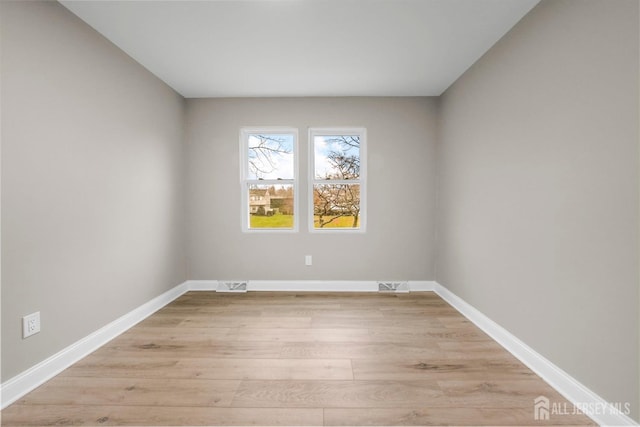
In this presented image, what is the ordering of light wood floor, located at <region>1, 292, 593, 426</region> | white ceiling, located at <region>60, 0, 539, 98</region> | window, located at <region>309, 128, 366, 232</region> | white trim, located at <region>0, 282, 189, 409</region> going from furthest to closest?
window, located at <region>309, 128, 366, 232</region>, white ceiling, located at <region>60, 0, 539, 98</region>, white trim, located at <region>0, 282, 189, 409</region>, light wood floor, located at <region>1, 292, 593, 426</region>

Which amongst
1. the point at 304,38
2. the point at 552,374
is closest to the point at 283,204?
the point at 304,38

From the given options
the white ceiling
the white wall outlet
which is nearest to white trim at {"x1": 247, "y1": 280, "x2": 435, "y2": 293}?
the white wall outlet

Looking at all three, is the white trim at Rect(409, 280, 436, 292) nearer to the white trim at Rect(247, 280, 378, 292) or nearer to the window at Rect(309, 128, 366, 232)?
the white trim at Rect(247, 280, 378, 292)

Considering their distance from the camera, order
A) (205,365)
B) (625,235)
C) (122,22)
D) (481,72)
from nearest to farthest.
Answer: (625,235)
(205,365)
(122,22)
(481,72)

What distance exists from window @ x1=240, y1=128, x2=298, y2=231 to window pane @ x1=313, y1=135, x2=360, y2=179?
1.09ft

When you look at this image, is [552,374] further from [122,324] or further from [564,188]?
[122,324]

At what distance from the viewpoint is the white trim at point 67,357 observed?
5.49 ft

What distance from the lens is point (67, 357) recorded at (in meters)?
2.03

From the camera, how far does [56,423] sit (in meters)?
1.51

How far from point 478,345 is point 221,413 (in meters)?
1.90

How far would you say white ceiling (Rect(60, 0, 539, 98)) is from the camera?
202 cm

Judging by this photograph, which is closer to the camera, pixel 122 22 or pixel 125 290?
pixel 122 22

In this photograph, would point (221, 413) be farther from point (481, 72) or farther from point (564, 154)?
point (481, 72)

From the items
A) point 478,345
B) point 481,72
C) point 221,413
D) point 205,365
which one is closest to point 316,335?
point 205,365
